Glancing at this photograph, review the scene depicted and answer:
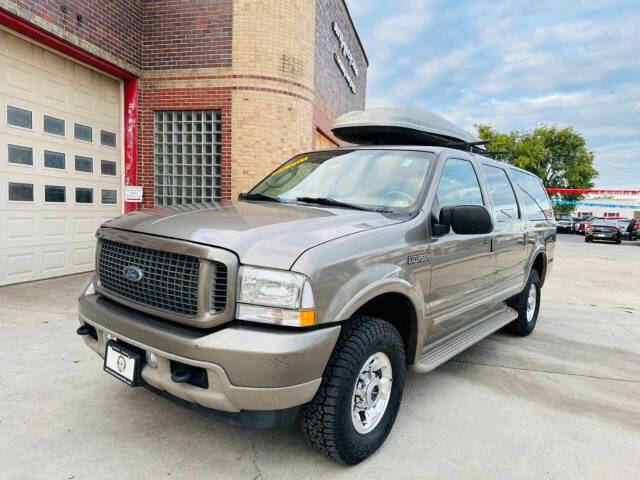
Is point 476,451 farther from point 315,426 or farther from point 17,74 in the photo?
point 17,74

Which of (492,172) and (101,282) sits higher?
(492,172)

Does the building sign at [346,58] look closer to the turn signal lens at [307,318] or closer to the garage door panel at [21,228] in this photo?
the garage door panel at [21,228]

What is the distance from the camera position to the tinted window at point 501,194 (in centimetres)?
401

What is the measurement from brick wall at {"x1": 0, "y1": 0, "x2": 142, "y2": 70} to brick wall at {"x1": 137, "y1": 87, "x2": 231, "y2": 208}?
0.70 metres

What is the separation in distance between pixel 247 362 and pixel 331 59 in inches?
414

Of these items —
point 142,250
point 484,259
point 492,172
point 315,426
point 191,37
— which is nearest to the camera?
point 315,426

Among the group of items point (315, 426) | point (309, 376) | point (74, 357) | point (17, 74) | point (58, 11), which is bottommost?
point (74, 357)

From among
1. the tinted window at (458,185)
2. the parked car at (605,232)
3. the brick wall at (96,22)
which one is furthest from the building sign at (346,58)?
the parked car at (605,232)

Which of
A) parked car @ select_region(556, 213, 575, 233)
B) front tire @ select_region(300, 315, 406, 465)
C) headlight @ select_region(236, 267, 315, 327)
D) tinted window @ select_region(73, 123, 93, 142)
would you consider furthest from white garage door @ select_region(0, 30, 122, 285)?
parked car @ select_region(556, 213, 575, 233)

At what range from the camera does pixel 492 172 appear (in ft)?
13.6

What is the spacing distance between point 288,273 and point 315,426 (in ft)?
2.65

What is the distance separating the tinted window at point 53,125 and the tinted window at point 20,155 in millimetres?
474

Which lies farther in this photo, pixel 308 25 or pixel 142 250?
pixel 308 25

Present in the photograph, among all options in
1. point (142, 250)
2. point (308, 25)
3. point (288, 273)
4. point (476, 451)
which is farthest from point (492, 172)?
point (308, 25)
